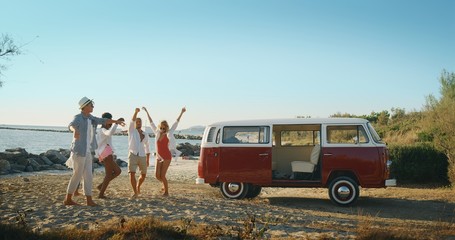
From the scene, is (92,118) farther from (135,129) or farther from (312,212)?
(312,212)

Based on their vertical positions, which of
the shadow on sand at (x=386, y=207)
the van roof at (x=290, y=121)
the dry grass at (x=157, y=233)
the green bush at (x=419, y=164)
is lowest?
the shadow on sand at (x=386, y=207)

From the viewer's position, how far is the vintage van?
34.6 ft

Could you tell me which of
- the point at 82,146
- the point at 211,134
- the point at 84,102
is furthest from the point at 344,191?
the point at 84,102

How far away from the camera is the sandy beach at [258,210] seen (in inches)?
291

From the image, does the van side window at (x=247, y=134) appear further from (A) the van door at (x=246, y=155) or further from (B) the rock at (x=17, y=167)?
(B) the rock at (x=17, y=167)

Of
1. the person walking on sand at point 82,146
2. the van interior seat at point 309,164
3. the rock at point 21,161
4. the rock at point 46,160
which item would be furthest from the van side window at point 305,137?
the rock at point 46,160

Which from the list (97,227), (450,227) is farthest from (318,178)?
(97,227)

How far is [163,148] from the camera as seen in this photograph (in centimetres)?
1079

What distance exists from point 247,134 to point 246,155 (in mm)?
585

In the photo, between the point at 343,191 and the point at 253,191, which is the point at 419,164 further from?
the point at 253,191

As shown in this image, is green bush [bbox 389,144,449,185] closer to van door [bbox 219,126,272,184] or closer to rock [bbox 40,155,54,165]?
van door [bbox 219,126,272,184]

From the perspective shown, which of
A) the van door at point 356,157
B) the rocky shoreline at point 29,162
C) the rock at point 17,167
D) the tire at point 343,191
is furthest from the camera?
the rock at point 17,167

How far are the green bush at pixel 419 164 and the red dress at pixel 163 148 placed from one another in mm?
8925

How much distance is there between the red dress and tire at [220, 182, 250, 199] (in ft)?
5.84
